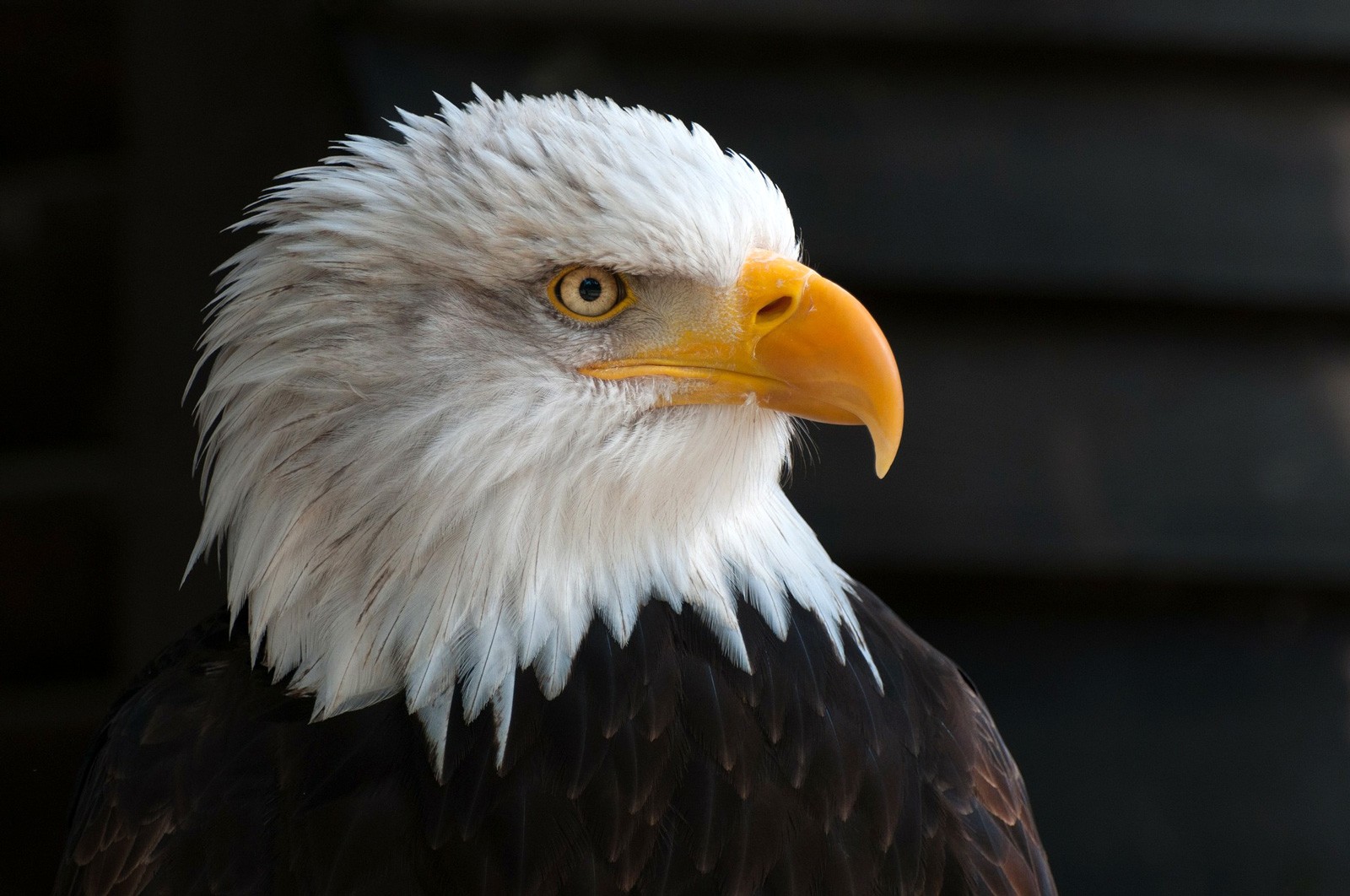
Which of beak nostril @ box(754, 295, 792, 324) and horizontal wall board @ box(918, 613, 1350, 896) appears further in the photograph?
horizontal wall board @ box(918, 613, 1350, 896)

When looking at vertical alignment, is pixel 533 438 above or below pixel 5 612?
above

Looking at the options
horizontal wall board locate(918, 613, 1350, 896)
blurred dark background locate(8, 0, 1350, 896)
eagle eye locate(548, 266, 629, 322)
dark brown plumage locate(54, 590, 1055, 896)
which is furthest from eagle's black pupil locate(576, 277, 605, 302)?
horizontal wall board locate(918, 613, 1350, 896)

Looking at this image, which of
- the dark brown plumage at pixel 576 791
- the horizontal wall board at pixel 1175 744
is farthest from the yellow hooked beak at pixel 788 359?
the horizontal wall board at pixel 1175 744

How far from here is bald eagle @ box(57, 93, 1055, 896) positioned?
1310mm

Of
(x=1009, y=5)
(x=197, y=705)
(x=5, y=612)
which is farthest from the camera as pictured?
(x=5, y=612)

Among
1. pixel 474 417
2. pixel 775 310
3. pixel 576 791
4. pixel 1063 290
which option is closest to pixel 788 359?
pixel 775 310

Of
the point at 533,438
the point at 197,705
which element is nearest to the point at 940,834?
the point at 533,438

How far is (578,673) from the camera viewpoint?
4.47 feet

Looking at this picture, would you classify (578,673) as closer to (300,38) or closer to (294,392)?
(294,392)

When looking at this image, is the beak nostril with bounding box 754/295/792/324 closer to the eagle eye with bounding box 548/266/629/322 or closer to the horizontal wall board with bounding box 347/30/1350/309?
the eagle eye with bounding box 548/266/629/322

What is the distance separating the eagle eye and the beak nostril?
16cm

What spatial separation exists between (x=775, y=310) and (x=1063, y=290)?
1.21 meters

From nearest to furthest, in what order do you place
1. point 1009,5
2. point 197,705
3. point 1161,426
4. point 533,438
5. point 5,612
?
point 533,438, point 197,705, point 1009,5, point 1161,426, point 5,612

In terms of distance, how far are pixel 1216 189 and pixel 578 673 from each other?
1747mm
